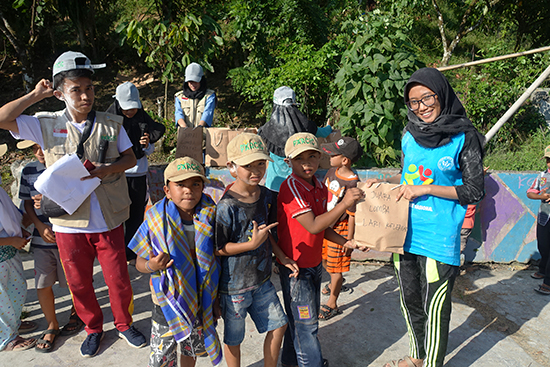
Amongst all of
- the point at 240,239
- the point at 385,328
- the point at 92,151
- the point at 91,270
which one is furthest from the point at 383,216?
the point at 91,270

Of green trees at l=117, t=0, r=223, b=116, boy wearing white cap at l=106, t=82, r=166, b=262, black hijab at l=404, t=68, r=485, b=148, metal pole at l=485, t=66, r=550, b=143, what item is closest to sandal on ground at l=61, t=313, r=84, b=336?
boy wearing white cap at l=106, t=82, r=166, b=262

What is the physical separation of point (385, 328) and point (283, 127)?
2205mm

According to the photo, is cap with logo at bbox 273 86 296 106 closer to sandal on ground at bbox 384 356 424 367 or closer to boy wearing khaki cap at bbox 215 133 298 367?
boy wearing khaki cap at bbox 215 133 298 367

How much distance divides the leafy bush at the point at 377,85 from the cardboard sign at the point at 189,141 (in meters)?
1.99

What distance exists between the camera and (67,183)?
8.96 feet

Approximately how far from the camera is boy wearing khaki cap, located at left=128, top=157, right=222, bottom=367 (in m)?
2.29

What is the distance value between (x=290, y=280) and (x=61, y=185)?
1.75 meters

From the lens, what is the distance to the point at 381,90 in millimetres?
4965

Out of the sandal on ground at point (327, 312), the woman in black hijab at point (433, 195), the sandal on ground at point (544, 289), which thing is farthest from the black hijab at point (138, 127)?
the sandal on ground at point (544, 289)

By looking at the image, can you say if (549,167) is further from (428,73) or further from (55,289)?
(55,289)

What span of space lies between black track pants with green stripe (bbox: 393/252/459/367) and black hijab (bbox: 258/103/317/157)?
1.77 m

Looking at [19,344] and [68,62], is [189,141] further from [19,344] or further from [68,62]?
[19,344]

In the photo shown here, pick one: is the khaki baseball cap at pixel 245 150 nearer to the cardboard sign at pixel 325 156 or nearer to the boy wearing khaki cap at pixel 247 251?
the boy wearing khaki cap at pixel 247 251

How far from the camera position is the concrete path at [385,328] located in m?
3.06
